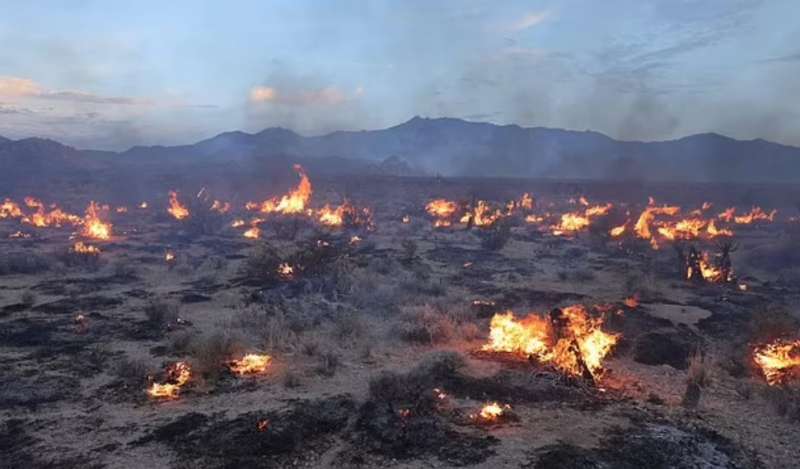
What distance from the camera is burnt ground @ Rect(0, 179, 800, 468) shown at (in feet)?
29.8

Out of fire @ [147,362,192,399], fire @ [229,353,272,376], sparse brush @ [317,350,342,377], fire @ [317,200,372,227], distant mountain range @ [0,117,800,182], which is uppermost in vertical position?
distant mountain range @ [0,117,800,182]

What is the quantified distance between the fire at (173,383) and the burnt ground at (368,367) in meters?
0.24

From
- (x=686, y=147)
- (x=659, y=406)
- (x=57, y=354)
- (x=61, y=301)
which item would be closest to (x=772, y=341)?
(x=659, y=406)

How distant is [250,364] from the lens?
12883 mm

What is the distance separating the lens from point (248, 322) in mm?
16219

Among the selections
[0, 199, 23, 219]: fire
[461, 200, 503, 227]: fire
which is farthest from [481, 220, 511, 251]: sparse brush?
[0, 199, 23, 219]: fire

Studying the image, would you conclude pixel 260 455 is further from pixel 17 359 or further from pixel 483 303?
pixel 483 303

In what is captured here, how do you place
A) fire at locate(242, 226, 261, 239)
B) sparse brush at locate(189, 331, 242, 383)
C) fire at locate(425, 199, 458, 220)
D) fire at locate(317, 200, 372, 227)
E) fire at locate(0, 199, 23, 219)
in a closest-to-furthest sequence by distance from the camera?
1. sparse brush at locate(189, 331, 242, 383)
2. fire at locate(242, 226, 261, 239)
3. fire at locate(317, 200, 372, 227)
4. fire at locate(0, 199, 23, 219)
5. fire at locate(425, 199, 458, 220)

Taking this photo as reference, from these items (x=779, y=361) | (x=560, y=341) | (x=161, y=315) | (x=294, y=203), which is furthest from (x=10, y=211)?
(x=779, y=361)

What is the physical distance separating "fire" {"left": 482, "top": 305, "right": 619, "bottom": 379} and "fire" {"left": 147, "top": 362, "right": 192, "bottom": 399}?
7180 millimetres

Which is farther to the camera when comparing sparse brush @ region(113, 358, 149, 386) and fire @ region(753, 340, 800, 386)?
sparse brush @ region(113, 358, 149, 386)

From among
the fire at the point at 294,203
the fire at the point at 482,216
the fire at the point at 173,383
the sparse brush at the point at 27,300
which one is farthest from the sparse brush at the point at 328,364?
the fire at the point at 294,203

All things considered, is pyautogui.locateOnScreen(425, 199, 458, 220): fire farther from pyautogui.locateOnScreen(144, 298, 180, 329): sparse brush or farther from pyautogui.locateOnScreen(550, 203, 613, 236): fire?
pyautogui.locateOnScreen(144, 298, 180, 329): sparse brush

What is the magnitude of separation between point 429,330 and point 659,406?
6006 millimetres
